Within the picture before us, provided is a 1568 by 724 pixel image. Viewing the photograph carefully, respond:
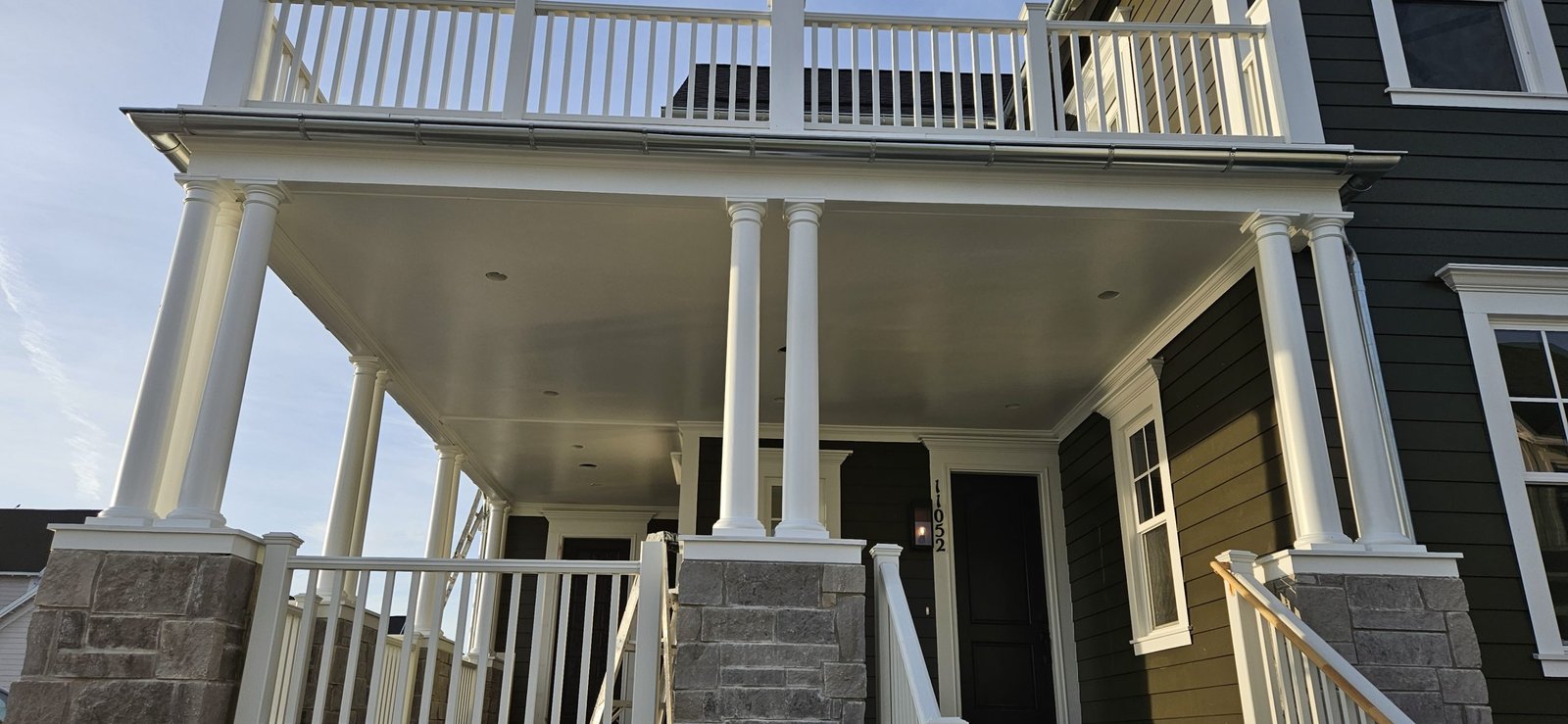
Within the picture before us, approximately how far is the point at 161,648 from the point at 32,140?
10754mm

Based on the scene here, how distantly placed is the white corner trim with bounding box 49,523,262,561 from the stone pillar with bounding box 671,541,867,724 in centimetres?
177

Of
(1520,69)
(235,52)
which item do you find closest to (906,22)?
(235,52)

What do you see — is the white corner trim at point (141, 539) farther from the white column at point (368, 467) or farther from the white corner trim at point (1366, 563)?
the white corner trim at point (1366, 563)

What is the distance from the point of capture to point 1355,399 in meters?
4.14

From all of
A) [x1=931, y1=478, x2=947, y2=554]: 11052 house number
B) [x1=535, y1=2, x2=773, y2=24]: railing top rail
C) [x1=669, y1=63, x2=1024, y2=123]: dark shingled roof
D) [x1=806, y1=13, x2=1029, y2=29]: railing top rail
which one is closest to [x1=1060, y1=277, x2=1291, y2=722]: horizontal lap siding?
[x1=931, y1=478, x2=947, y2=554]: 11052 house number

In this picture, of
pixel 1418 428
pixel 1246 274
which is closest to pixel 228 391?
pixel 1246 274

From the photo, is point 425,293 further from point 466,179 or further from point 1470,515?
point 1470,515

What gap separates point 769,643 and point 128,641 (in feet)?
7.72

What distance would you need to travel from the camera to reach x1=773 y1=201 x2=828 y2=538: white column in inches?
156

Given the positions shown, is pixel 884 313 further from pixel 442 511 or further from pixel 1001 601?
pixel 442 511

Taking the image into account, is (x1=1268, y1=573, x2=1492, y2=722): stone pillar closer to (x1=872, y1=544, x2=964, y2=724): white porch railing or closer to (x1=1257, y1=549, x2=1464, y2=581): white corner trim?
(x1=1257, y1=549, x2=1464, y2=581): white corner trim

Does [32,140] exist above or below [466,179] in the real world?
above

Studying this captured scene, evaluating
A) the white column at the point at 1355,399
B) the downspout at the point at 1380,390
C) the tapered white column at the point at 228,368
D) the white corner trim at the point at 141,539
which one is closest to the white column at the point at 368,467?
the tapered white column at the point at 228,368

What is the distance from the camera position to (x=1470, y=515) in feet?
14.9
